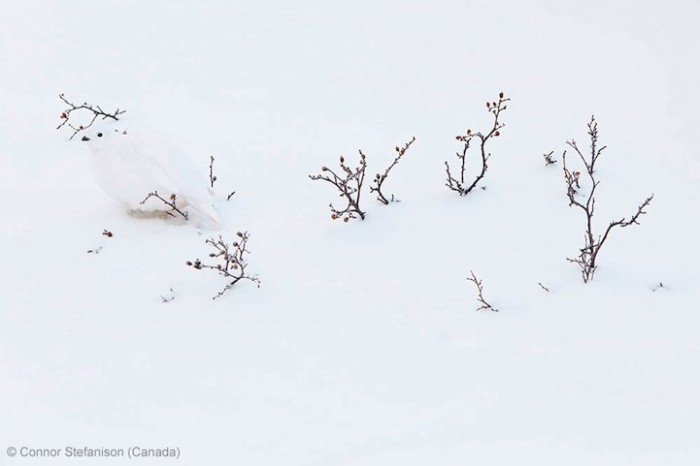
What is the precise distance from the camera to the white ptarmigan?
3.67m

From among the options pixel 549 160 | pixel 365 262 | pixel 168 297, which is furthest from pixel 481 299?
pixel 549 160

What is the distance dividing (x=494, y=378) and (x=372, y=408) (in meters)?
0.54

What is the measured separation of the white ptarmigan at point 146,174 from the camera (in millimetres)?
3674

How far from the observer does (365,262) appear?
11.4 ft

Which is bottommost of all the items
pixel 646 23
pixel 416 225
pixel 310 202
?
pixel 416 225

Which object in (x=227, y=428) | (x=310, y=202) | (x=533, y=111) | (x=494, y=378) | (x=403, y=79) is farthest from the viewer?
(x=403, y=79)

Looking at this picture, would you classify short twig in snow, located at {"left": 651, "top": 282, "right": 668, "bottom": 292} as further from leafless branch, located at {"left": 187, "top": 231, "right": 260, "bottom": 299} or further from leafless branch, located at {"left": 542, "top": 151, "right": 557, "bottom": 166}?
leafless branch, located at {"left": 187, "top": 231, "right": 260, "bottom": 299}

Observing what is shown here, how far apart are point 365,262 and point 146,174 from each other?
138 centimetres

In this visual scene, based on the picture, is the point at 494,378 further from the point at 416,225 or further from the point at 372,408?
the point at 416,225

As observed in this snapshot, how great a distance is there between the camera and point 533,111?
16.8ft

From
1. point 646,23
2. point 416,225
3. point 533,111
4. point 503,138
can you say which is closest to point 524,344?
point 416,225

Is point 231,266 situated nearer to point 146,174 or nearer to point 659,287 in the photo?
point 146,174

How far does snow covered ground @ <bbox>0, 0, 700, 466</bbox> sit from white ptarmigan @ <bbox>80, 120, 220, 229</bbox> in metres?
0.15

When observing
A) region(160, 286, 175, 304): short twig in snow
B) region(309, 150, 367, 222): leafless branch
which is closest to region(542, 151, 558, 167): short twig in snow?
region(309, 150, 367, 222): leafless branch
